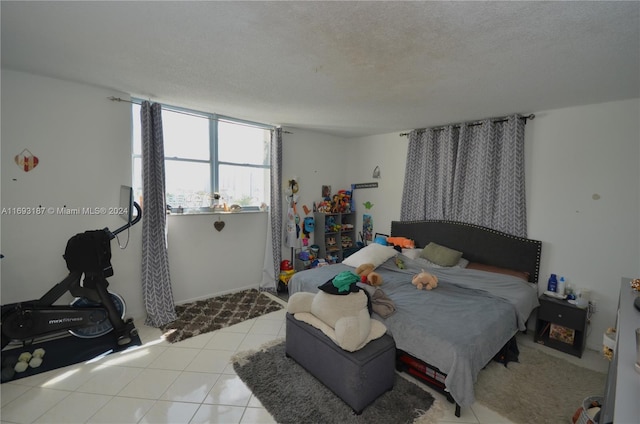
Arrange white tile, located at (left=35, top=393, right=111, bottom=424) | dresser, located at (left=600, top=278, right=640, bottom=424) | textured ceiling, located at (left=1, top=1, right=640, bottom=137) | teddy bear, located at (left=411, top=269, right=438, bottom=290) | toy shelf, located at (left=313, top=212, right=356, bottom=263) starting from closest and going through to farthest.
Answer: dresser, located at (left=600, top=278, right=640, bottom=424) < textured ceiling, located at (left=1, top=1, right=640, bottom=137) < white tile, located at (left=35, top=393, right=111, bottom=424) < teddy bear, located at (left=411, top=269, right=438, bottom=290) < toy shelf, located at (left=313, top=212, right=356, bottom=263)

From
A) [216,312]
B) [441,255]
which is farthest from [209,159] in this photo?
[441,255]

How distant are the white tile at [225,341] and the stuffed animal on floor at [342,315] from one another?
862 mm

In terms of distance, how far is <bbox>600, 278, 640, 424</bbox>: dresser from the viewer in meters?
0.82

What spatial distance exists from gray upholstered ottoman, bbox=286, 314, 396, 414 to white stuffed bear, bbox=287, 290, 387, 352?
0.18 feet

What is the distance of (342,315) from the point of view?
2.02m

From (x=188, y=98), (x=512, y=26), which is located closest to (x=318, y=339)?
(x=512, y=26)

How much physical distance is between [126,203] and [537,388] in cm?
409

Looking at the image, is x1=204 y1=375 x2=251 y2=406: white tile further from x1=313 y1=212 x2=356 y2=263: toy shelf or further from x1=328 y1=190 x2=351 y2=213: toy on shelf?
x1=328 y1=190 x2=351 y2=213: toy on shelf

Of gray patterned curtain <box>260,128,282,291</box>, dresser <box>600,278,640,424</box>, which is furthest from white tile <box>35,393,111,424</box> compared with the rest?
dresser <box>600,278,640,424</box>

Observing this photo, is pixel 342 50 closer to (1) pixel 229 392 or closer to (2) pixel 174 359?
(1) pixel 229 392

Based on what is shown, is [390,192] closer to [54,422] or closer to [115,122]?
[115,122]

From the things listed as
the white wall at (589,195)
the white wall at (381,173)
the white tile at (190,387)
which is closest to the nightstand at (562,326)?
the white wall at (589,195)

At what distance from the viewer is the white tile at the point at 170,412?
5.84 ft

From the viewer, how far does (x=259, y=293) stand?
3.97 metres
